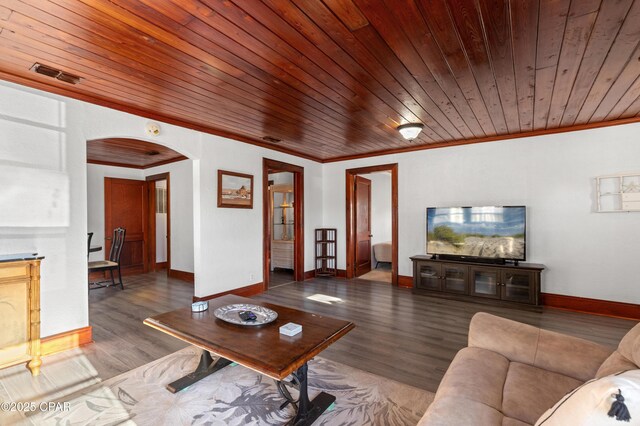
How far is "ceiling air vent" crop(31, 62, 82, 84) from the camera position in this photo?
8.13ft

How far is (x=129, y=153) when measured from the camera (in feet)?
18.6

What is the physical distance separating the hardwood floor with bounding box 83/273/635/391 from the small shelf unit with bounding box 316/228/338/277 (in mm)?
834

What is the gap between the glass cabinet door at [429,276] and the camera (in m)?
4.82

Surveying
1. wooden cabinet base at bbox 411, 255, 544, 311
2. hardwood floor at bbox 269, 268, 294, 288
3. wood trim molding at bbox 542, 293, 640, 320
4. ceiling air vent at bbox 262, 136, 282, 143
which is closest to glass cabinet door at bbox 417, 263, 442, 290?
wooden cabinet base at bbox 411, 255, 544, 311

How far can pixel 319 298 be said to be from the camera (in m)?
4.73

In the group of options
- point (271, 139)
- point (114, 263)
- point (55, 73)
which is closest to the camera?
point (55, 73)

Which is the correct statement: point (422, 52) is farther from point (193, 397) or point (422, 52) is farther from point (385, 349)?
point (193, 397)

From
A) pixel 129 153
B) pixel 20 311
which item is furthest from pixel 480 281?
pixel 129 153

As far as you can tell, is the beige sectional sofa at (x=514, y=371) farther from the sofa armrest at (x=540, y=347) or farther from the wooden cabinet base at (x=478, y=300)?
the wooden cabinet base at (x=478, y=300)

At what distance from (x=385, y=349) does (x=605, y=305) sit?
128 inches

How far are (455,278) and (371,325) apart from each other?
1.87 metres

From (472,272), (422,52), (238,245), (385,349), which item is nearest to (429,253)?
(472,272)

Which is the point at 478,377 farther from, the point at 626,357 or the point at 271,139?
the point at 271,139

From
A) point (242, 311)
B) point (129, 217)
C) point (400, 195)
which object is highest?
point (400, 195)
